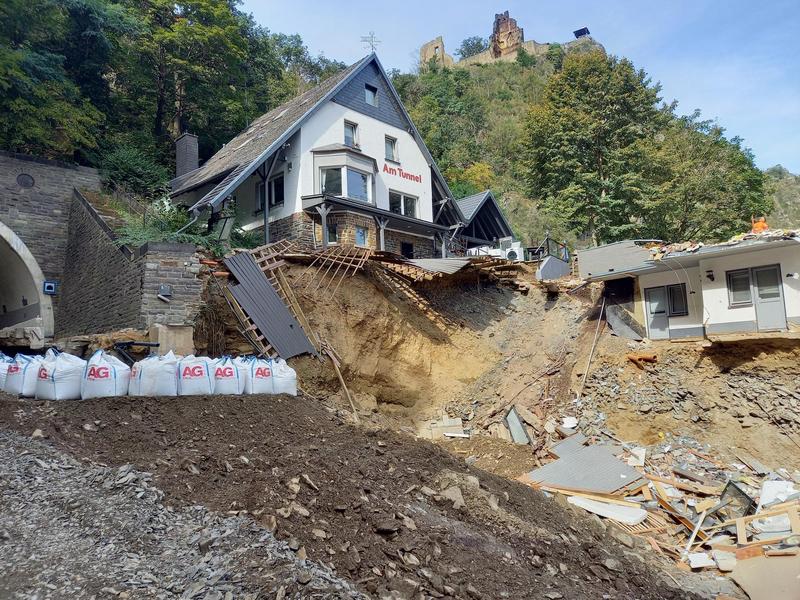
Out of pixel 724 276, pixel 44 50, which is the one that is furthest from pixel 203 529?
pixel 44 50

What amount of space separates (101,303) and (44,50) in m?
10.4

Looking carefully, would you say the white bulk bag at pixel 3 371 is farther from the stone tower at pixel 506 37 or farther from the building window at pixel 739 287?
the stone tower at pixel 506 37

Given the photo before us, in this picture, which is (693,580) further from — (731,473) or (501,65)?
(501,65)

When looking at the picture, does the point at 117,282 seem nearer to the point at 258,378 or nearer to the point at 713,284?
the point at 258,378

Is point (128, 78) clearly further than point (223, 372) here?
Yes

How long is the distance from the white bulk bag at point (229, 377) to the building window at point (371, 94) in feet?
45.8

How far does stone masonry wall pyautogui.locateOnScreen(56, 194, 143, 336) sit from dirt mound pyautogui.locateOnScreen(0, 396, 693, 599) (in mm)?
5289

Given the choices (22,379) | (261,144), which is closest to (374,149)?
(261,144)

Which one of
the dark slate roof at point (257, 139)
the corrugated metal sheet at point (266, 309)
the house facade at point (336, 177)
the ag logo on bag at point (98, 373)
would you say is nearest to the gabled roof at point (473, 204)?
the house facade at point (336, 177)

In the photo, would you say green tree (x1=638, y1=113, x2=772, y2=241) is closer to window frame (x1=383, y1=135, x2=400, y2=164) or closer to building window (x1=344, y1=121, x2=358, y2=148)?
window frame (x1=383, y1=135, x2=400, y2=164)

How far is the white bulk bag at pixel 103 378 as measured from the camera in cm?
782

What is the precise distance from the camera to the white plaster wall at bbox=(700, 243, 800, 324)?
1273 centimetres

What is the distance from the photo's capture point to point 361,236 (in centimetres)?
1827

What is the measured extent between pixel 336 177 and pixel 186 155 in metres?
7.11
